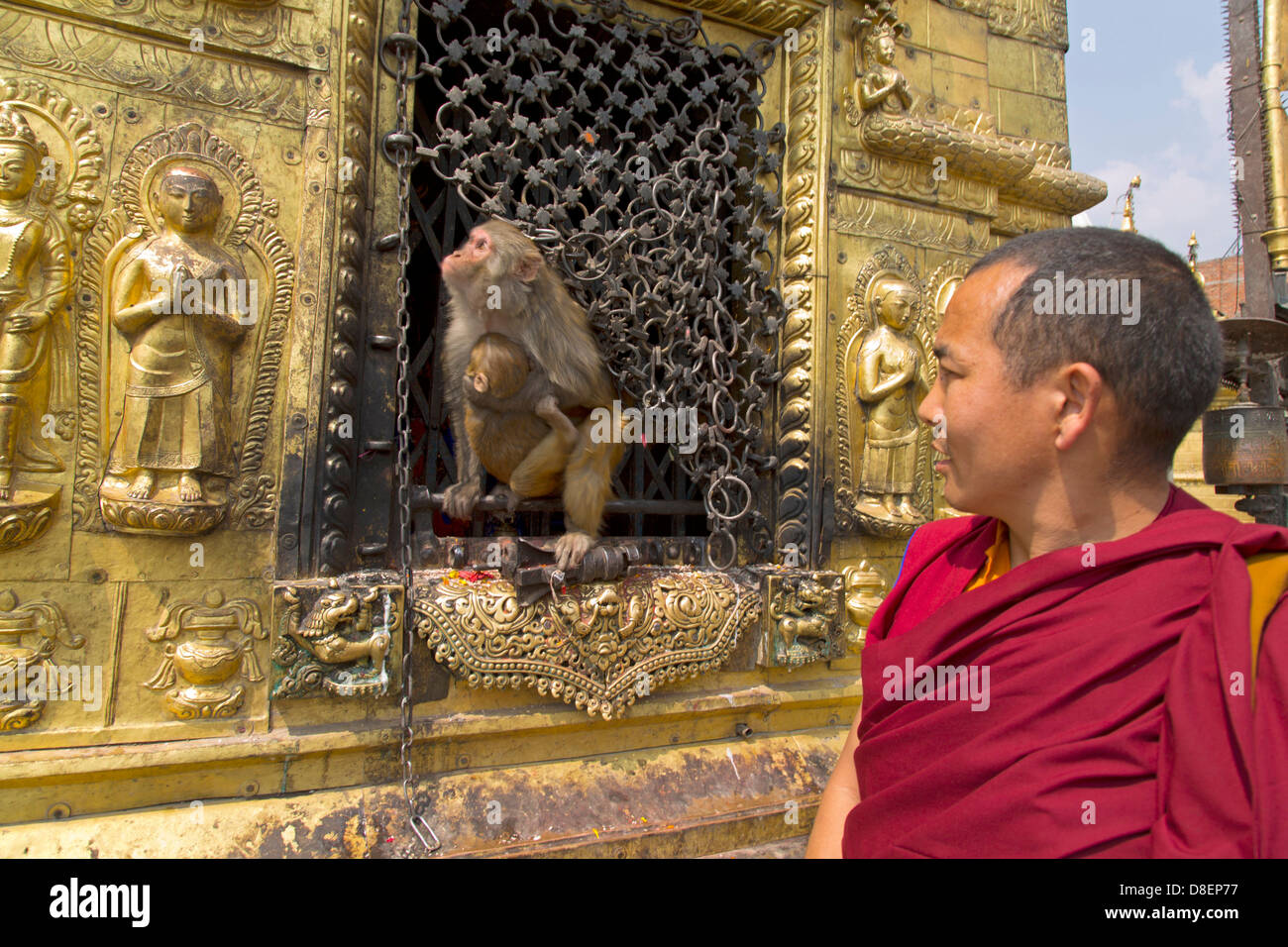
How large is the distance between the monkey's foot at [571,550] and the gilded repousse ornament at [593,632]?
167 mm

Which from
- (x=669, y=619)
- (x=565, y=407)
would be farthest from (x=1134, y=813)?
(x=565, y=407)

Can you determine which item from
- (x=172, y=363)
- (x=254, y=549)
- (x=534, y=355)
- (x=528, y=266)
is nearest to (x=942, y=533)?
(x=534, y=355)

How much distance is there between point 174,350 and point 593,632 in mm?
2237

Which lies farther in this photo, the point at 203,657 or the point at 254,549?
the point at 254,549

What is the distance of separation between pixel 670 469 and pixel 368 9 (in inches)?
119

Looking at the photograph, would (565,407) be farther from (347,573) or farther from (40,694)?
(40,694)

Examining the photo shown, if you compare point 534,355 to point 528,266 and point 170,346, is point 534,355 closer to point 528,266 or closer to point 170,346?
point 528,266

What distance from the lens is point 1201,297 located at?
1.36 m

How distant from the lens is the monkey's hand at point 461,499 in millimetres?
3611

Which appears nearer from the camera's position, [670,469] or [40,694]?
[40,694]

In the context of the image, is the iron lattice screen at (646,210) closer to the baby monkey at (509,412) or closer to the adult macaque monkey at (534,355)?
the adult macaque monkey at (534,355)

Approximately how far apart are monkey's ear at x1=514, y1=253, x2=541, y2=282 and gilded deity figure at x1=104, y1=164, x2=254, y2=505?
48.5 inches

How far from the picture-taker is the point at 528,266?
3.37m

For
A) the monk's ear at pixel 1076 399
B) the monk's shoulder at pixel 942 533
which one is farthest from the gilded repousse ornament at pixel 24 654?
the monk's ear at pixel 1076 399
